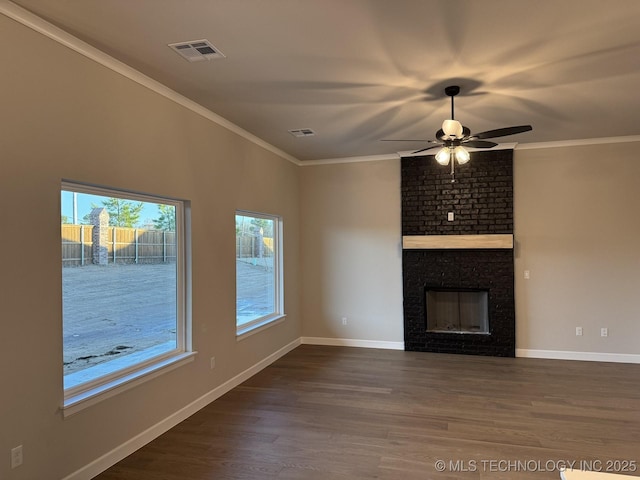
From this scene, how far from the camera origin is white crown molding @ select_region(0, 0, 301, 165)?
7.43 feet

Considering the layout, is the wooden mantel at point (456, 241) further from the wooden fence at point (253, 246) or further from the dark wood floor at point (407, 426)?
the wooden fence at point (253, 246)

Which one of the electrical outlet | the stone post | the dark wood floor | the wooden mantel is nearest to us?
the electrical outlet

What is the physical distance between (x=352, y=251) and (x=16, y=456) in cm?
465

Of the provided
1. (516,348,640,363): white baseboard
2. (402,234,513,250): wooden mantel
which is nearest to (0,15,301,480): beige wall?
(402,234,513,250): wooden mantel

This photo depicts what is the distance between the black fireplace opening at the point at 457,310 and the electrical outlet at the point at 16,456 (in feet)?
15.8

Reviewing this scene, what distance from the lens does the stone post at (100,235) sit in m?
2.94

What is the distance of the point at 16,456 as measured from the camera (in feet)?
7.30

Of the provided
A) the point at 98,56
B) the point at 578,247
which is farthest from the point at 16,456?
the point at 578,247

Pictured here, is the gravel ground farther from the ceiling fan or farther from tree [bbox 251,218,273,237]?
the ceiling fan

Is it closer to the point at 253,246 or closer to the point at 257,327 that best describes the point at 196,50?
the point at 253,246

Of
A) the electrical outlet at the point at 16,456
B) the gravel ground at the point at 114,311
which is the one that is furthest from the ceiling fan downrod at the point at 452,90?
the electrical outlet at the point at 16,456

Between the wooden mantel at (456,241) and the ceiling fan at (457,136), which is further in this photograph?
the wooden mantel at (456,241)

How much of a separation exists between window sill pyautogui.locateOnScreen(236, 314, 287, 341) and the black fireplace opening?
6.96 feet

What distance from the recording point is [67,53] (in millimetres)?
2570
